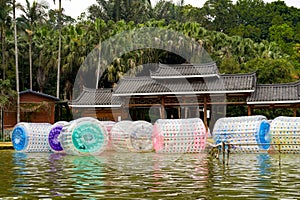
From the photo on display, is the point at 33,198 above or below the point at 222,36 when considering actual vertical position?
below

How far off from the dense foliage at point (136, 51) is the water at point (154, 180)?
2542cm

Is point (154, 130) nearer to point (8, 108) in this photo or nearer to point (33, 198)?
point (33, 198)

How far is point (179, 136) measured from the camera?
2139 centimetres

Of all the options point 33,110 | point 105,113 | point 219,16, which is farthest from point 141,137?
point 219,16

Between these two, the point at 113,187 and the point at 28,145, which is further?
the point at 28,145

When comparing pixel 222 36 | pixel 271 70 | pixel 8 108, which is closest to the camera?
pixel 8 108

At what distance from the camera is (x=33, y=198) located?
9.41 metres

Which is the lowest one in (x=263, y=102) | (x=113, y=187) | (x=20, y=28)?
(x=113, y=187)

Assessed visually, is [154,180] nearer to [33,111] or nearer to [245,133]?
[245,133]

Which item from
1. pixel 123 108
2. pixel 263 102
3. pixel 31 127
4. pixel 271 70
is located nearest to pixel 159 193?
pixel 31 127

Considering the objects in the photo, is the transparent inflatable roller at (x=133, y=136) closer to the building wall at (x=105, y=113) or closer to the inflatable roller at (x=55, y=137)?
the inflatable roller at (x=55, y=137)

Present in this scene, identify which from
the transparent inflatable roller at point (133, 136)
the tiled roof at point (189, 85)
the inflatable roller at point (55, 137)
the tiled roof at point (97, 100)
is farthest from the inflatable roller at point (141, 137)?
the tiled roof at point (97, 100)

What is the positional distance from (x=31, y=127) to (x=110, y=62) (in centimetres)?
2694

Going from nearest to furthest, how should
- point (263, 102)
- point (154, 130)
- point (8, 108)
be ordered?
point (154, 130)
point (263, 102)
point (8, 108)
